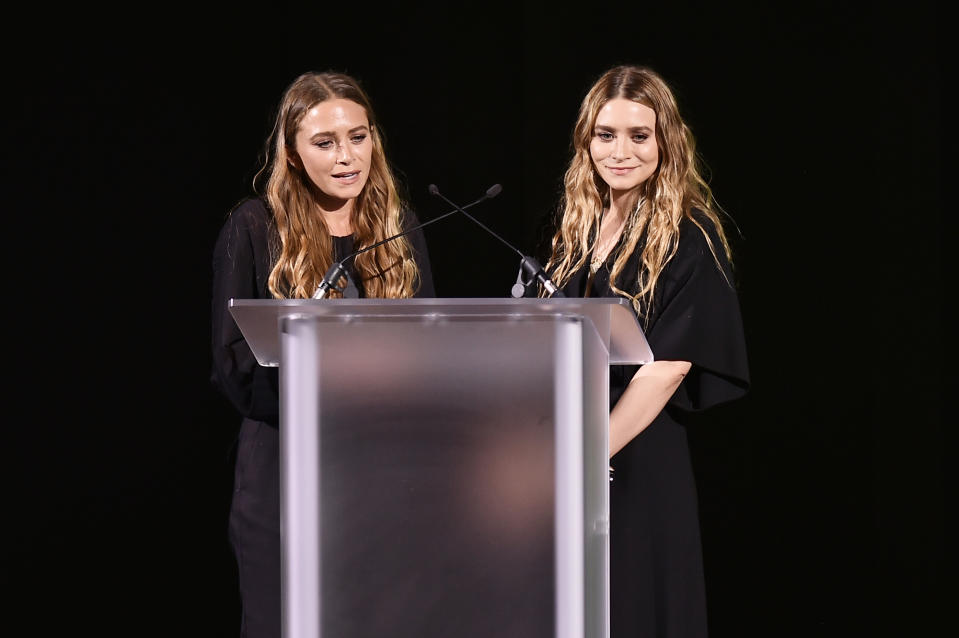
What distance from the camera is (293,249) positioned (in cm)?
212

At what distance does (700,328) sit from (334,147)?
820 mm

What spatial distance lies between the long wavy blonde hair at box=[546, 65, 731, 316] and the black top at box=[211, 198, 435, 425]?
1.11 feet

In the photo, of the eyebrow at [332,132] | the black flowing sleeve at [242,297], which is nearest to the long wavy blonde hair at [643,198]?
the eyebrow at [332,132]

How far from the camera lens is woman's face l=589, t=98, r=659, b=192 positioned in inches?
84.5

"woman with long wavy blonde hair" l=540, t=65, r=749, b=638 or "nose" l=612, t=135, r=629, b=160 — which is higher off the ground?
"nose" l=612, t=135, r=629, b=160

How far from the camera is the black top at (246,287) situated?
190 cm

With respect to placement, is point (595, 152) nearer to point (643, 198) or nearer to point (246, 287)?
point (643, 198)

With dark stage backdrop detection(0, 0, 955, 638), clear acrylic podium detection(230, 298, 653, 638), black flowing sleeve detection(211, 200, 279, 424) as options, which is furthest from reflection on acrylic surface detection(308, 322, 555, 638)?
dark stage backdrop detection(0, 0, 955, 638)

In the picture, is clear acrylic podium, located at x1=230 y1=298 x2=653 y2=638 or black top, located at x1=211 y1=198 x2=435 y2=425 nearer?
clear acrylic podium, located at x1=230 y1=298 x2=653 y2=638

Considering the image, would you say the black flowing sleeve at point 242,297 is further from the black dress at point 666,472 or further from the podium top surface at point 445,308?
the black dress at point 666,472

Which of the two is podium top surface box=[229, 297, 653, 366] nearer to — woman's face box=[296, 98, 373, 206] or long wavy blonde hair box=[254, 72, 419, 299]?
long wavy blonde hair box=[254, 72, 419, 299]

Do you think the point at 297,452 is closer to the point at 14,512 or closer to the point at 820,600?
the point at 14,512

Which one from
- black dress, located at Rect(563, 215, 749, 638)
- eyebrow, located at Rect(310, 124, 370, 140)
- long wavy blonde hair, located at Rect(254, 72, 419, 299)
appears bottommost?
black dress, located at Rect(563, 215, 749, 638)

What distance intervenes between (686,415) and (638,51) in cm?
122
